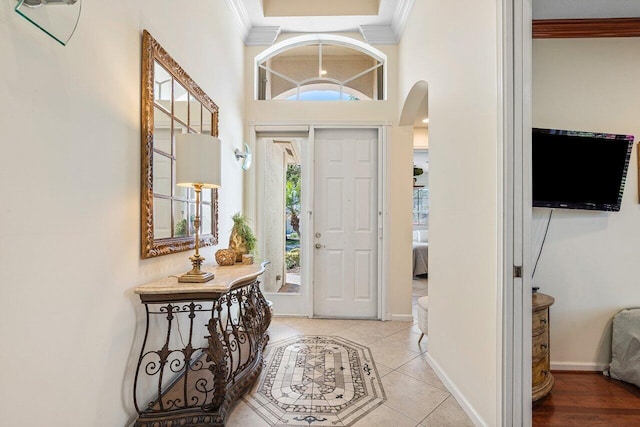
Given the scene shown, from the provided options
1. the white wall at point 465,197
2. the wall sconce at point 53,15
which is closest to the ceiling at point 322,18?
the white wall at point 465,197

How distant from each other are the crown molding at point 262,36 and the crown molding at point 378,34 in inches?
41.4

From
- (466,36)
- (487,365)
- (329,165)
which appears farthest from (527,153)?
(329,165)

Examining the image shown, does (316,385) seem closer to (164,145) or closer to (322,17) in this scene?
(164,145)

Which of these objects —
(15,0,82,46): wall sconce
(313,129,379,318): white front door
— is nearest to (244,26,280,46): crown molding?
(313,129,379,318): white front door

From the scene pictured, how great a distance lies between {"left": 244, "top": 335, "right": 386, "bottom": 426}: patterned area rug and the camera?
1896 millimetres

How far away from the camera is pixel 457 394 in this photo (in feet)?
6.67

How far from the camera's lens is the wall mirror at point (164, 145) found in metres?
1.68

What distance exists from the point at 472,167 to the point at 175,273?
198 cm

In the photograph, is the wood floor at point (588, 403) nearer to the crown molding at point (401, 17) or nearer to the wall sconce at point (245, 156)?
the wall sconce at point (245, 156)

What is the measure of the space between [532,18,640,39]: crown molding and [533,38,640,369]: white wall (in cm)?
5

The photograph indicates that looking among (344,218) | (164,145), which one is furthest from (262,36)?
(164,145)

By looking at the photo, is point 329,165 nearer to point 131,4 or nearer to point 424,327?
point 424,327

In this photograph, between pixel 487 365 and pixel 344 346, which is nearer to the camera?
pixel 487 365

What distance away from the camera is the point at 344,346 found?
2896 millimetres
